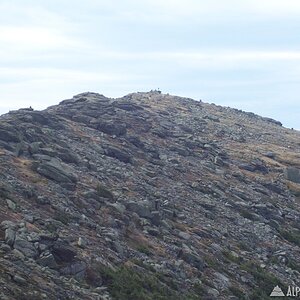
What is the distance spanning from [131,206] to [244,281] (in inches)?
358

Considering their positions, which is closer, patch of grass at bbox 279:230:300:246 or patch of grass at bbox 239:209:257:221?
patch of grass at bbox 279:230:300:246

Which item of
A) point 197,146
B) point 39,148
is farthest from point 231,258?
point 197,146

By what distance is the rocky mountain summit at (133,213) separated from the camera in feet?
76.9

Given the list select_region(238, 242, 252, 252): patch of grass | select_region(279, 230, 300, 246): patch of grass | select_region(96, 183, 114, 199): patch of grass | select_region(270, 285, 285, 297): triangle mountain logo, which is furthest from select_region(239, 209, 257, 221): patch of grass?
select_region(96, 183, 114, 199): patch of grass

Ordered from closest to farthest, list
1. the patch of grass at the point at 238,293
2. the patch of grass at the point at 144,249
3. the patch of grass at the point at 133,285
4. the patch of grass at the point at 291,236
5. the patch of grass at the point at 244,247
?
the patch of grass at the point at 133,285 → the patch of grass at the point at 238,293 → the patch of grass at the point at 144,249 → the patch of grass at the point at 244,247 → the patch of grass at the point at 291,236

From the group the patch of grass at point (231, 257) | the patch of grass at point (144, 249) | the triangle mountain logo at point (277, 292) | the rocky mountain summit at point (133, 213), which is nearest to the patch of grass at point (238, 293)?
the rocky mountain summit at point (133, 213)

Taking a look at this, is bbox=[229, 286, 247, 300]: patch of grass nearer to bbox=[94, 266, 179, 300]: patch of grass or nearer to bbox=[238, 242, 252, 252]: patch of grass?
bbox=[94, 266, 179, 300]: patch of grass

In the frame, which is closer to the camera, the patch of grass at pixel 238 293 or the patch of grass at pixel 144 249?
the patch of grass at pixel 238 293

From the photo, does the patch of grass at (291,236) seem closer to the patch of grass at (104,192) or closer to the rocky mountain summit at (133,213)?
the rocky mountain summit at (133,213)

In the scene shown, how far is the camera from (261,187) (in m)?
54.4

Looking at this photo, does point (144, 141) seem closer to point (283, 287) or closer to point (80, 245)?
point (283, 287)

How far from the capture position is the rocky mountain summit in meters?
23.4

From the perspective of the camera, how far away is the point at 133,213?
34188 mm

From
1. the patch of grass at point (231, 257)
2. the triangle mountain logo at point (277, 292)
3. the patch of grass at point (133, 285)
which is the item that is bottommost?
the triangle mountain logo at point (277, 292)
